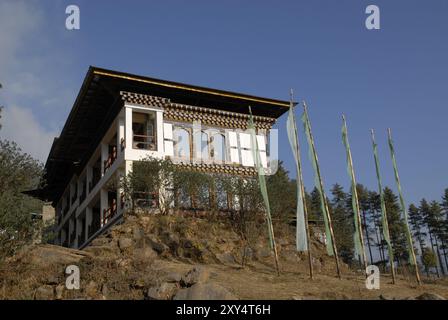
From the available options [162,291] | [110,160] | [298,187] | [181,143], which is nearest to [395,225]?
[181,143]

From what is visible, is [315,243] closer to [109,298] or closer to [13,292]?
[109,298]

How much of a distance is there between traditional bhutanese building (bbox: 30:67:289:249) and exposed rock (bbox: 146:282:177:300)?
993 cm

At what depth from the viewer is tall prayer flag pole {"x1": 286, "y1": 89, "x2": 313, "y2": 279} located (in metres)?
18.8

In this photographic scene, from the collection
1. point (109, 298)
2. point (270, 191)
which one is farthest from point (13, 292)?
point (270, 191)

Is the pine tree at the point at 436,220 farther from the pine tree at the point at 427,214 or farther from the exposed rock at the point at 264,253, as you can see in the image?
the exposed rock at the point at 264,253

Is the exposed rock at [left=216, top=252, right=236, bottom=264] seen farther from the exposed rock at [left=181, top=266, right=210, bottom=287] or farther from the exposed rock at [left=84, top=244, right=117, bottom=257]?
the exposed rock at [left=181, top=266, right=210, bottom=287]

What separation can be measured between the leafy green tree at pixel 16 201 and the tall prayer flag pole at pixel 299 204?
32.0 ft

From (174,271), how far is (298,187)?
5.86 metres

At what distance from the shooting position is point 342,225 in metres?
31.8

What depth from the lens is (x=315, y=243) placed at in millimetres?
27609

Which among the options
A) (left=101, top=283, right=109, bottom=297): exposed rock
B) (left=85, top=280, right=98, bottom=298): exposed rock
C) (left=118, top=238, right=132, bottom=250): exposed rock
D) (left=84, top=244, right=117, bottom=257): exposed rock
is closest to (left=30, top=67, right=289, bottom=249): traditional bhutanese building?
(left=118, top=238, right=132, bottom=250): exposed rock
